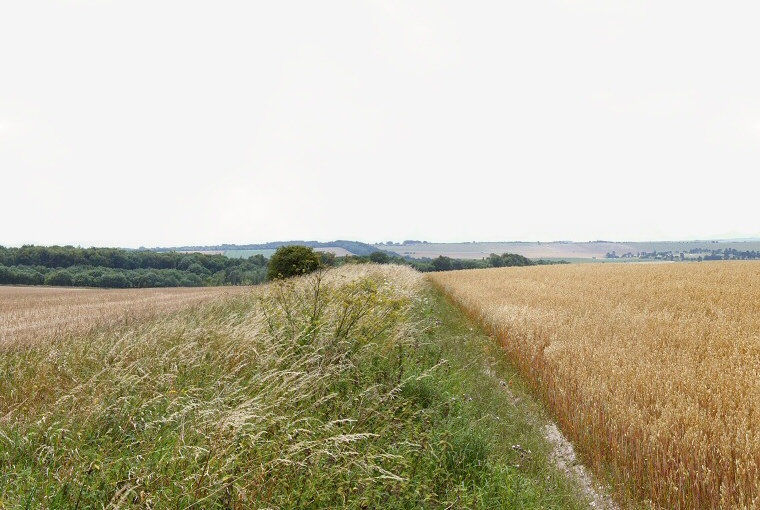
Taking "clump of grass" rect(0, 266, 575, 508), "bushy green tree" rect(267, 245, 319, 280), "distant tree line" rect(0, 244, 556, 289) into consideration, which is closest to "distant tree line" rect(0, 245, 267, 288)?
"distant tree line" rect(0, 244, 556, 289)

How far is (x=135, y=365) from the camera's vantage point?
18.4 ft

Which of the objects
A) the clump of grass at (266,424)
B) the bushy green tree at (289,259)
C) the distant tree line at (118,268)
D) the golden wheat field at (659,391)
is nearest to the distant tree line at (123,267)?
the distant tree line at (118,268)

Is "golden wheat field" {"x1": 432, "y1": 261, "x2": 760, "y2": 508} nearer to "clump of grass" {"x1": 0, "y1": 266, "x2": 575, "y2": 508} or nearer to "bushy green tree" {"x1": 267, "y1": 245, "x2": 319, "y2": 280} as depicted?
"clump of grass" {"x1": 0, "y1": 266, "x2": 575, "y2": 508}

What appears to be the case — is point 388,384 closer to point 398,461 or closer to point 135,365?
point 398,461

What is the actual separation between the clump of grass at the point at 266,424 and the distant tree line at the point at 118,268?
41888 millimetres

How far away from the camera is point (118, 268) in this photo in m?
64.6

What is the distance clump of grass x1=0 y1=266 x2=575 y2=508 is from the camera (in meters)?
3.17

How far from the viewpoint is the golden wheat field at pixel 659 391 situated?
385 centimetres

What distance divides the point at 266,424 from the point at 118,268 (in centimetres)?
7281

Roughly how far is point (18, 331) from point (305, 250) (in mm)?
24481

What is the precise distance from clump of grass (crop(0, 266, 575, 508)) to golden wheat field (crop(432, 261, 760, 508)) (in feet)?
2.75

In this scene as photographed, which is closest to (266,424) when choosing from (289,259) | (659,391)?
(659,391)

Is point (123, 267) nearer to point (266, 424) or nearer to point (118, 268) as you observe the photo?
point (118, 268)

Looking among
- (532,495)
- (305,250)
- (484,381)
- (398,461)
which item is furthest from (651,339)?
(305,250)
